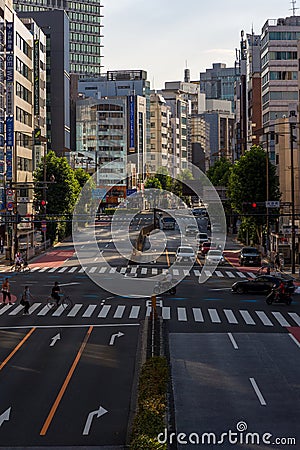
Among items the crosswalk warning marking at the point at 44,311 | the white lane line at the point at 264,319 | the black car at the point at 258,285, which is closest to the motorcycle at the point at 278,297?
the white lane line at the point at 264,319

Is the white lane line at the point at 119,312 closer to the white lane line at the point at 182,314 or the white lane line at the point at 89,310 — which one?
the white lane line at the point at 89,310

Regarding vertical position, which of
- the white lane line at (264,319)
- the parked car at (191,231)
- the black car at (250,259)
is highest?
the parked car at (191,231)

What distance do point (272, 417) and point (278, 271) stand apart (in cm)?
4370

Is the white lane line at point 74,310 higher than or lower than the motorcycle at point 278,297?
lower

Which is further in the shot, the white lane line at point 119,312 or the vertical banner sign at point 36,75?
the vertical banner sign at point 36,75

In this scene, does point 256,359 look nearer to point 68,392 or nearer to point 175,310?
point 68,392

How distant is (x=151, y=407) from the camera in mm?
19406

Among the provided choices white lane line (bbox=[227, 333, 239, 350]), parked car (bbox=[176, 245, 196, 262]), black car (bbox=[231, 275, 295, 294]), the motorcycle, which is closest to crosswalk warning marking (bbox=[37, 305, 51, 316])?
white lane line (bbox=[227, 333, 239, 350])

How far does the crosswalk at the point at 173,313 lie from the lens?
39828mm

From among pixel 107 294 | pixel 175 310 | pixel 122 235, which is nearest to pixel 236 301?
pixel 175 310

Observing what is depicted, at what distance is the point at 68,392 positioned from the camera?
24.8 metres

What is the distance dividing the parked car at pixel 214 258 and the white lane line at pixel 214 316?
29244mm

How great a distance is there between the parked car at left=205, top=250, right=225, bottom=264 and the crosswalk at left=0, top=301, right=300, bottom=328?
2727 centimetres

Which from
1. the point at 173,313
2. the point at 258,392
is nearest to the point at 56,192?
the point at 173,313
